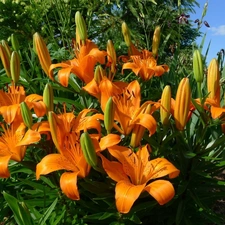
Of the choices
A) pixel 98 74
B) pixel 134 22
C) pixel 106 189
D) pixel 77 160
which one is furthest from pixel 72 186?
pixel 134 22

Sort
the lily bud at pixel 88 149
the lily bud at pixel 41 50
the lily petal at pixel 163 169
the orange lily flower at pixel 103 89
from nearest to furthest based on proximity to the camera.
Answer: the lily bud at pixel 88 149 < the lily petal at pixel 163 169 < the orange lily flower at pixel 103 89 < the lily bud at pixel 41 50

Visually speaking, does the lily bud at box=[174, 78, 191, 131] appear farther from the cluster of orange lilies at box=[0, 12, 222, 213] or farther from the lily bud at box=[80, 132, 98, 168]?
the lily bud at box=[80, 132, 98, 168]

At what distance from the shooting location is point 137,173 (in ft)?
3.33

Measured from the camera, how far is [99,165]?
102cm

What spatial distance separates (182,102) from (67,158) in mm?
339

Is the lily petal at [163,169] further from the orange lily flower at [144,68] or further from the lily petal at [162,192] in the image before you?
the orange lily flower at [144,68]

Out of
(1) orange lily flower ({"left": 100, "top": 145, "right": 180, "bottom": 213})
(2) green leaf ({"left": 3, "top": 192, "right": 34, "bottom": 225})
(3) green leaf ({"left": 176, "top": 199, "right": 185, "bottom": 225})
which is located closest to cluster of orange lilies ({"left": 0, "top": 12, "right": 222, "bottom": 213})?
(1) orange lily flower ({"left": 100, "top": 145, "right": 180, "bottom": 213})

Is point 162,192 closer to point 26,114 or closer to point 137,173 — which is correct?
point 137,173

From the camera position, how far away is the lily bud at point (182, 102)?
3.34ft

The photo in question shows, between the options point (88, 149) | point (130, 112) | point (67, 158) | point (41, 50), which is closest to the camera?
point (88, 149)

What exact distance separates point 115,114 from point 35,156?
12.2 inches

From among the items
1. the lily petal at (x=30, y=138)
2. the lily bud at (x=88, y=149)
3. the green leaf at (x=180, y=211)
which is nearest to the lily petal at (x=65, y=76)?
the lily petal at (x=30, y=138)

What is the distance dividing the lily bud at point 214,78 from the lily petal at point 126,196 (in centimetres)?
38

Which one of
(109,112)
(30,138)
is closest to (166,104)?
(109,112)
